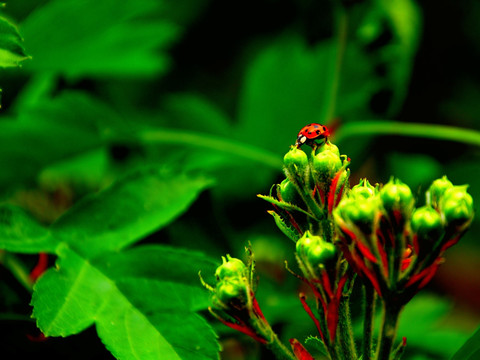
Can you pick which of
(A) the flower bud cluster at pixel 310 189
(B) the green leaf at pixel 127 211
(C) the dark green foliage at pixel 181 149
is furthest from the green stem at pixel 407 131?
(A) the flower bud cluster at pixel 310 189

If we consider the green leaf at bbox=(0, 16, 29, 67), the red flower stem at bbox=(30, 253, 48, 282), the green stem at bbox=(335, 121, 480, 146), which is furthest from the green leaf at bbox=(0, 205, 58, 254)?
the green stem at bbox=(335, 121, 480, 146)

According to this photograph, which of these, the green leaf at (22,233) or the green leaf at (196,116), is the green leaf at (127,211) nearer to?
the green leaf at (22,233)

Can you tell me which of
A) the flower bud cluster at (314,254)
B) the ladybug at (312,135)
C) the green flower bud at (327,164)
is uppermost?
the ladybug at (312,135)

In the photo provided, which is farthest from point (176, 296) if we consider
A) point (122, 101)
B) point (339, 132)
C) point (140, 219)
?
point (122, 101)

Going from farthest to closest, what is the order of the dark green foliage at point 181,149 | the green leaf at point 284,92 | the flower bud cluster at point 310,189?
1. the green leaf at point 284,92
2. the dark green foliage at point 181,149
3. the flower bud cluster at point 310,189

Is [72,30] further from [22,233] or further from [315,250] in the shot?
[315,250]

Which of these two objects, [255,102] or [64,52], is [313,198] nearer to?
[64,52]

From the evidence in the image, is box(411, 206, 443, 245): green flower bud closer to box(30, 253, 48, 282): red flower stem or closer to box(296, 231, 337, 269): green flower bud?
box(296, 231, 337, 269): green flower bud
